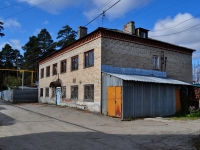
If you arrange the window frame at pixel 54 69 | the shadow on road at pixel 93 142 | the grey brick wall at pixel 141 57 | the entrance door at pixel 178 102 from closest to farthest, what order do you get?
the shadow on road at pixel 93 142
the grey brick wall at pixel 141 57
the entrance door at pixel 178 102
the window frame at pixel 54 69

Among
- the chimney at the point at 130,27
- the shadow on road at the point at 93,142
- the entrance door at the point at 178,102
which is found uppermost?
the chimney at the point at 130,27

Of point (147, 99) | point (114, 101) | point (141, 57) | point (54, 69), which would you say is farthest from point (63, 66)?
point (147, 99)

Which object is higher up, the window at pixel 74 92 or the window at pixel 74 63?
the window at pixel 74 63

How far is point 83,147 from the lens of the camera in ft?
22.2

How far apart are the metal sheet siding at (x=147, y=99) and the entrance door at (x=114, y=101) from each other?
1.15 ft

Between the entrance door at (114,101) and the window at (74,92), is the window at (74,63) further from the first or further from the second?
the entrance door at (114,101)

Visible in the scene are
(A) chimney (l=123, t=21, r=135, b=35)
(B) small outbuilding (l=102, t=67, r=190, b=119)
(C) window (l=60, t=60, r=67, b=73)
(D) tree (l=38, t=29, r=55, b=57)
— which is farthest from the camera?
(D) tree (l=38, t=29, r=55, b=57)

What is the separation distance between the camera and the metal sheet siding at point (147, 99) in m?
14.5

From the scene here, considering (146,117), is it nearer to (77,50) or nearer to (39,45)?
(77,50)

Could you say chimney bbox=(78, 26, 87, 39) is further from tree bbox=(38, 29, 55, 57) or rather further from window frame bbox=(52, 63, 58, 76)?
tree bbox=(38, 29, 55, 57)

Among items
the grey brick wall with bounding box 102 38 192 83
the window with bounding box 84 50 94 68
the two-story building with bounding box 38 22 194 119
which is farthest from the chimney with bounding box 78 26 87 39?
the grey brick wall with bounding box 102 38 192 83

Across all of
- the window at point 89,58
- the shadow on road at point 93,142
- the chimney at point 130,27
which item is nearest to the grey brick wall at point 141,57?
the window at point 89,58

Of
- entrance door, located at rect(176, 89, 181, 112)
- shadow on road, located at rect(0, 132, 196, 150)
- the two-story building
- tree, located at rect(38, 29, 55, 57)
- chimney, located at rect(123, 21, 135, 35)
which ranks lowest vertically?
shadow on road, located at rect(0, 132, 196, 150)

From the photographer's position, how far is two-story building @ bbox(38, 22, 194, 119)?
15070 millimetres
